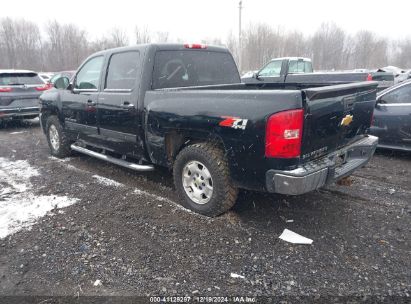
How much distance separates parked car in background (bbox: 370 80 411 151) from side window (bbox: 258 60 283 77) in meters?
6.01

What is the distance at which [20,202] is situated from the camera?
14.3ft

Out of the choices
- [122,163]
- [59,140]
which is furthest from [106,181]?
[59,140]

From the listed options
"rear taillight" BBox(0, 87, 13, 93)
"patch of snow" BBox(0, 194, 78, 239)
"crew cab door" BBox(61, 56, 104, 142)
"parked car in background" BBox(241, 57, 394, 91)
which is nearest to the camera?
"patch of snow" BBox(0, 194, 78, 239)

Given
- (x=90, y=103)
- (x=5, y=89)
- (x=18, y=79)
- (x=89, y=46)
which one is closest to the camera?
(x=90, y=103)

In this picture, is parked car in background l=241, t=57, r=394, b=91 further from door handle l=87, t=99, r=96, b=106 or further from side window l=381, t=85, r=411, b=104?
door handle l=87, t=99, r=96, b=106

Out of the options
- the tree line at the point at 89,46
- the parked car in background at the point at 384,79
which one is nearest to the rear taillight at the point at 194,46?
the parked car in background at the point at 384,79

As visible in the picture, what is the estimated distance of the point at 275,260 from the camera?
3010 millimetres

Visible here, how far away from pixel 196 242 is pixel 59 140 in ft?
13.9

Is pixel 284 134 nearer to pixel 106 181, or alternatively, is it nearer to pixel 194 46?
pixel 194 46

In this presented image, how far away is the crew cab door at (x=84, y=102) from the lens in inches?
201

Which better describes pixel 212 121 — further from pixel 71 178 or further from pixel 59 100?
pixel 59 100

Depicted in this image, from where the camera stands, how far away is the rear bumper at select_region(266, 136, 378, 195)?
296cm

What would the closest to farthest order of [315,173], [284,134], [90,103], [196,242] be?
[284,134] < [315,173] < [196,242] < [90,103]

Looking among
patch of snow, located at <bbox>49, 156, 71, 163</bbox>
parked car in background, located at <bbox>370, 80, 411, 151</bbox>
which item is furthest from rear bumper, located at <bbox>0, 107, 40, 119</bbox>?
parked car in background, located at <bbox>370, 80, 411, 151</bbox>
